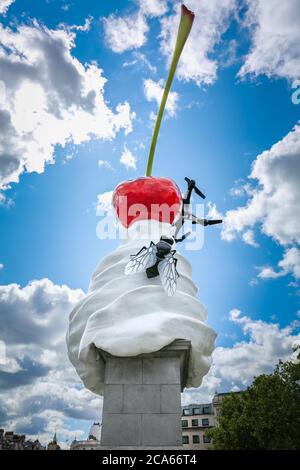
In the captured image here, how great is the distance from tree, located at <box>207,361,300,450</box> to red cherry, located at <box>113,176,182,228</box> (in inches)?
540

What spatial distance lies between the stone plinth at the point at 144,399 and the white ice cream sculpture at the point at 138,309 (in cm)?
22

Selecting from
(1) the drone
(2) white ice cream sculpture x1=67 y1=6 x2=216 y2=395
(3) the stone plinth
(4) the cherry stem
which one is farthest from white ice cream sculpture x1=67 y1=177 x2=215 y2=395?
(4) the cherry stem

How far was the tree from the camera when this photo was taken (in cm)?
1566

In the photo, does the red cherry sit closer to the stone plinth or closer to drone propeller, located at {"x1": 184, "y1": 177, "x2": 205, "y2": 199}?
drone propeller, located at {"x1": 184, "y1": 177, "x2": 205, "y2": 199}

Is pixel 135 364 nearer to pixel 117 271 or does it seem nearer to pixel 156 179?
pixel 117 271

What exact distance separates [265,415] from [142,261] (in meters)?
14.4

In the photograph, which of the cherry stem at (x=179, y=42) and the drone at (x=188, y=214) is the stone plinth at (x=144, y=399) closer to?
the drone at (x=188, y=214)

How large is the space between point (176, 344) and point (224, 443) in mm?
16805

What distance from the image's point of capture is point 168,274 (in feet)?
16.5

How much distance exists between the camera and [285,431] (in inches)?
614

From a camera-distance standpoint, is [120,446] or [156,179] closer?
[120,446]

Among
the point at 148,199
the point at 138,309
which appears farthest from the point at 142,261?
the point at 148,199
